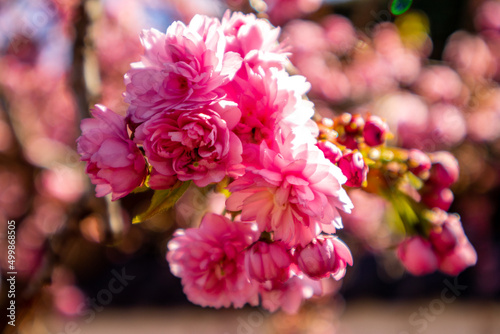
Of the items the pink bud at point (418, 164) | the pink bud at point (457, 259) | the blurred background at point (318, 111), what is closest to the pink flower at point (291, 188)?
the pink bud at point (418, 164)

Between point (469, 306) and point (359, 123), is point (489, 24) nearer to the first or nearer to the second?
point (469, 306)

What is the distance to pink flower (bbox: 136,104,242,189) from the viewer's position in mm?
544

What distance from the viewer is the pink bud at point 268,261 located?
0.61 meters

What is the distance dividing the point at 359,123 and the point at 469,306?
346 centimetres

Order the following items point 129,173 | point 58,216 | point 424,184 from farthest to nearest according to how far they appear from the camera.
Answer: point 58,216, point 424,184, point 129,173

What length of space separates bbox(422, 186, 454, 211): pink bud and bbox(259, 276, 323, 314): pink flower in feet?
1.11

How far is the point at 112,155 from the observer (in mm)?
566

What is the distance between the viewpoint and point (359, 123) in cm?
75

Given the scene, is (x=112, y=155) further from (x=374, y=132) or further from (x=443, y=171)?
(x=443, y=171)

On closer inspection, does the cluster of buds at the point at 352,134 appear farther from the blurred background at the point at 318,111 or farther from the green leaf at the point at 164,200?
the blurred background at the point at 318,111

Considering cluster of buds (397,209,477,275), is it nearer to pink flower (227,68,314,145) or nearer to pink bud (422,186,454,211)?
pink bud (422,186,454,211)

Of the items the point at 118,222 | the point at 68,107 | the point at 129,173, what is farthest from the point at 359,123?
the point at 68,107

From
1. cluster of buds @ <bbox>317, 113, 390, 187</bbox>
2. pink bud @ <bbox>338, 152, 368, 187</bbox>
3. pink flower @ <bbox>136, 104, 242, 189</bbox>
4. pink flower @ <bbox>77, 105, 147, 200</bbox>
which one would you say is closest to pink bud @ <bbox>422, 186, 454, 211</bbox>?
cluster of buds @ <bbox>317, 113, 390, 187</bbox>

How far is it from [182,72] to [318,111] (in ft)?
5.86
